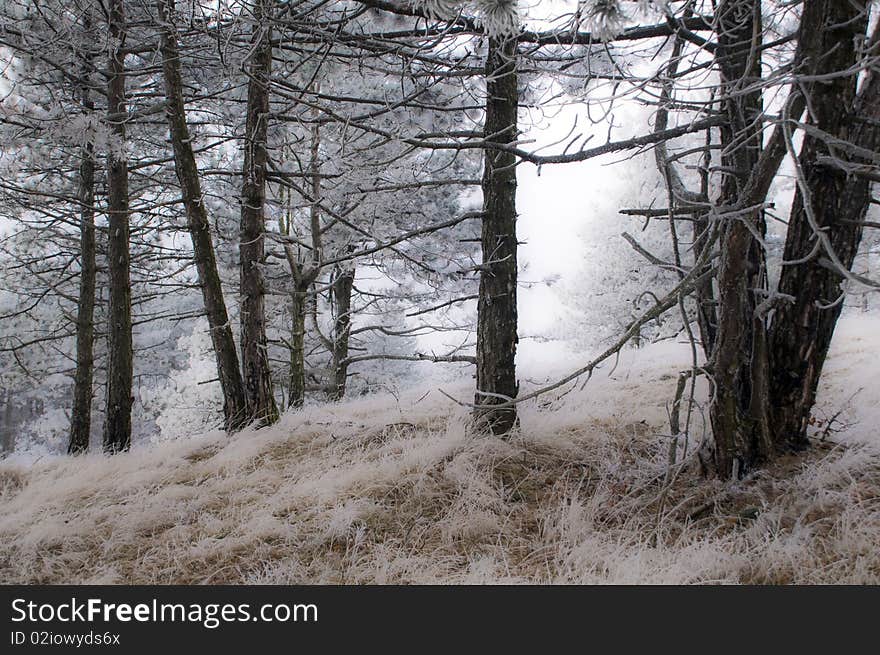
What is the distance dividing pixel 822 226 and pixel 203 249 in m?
5.14

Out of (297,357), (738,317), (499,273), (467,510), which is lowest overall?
(467,510)

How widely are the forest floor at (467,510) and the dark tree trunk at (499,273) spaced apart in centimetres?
41

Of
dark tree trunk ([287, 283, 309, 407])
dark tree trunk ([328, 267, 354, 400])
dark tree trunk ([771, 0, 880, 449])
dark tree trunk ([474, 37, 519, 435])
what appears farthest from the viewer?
dark tree trunk ([328, 267, 354, 400])

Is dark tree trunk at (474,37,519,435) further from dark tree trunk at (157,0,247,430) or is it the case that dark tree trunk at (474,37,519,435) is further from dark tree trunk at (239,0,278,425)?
dark tree trunk at (157,0,247,430)

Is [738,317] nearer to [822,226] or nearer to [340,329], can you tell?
[822,226]

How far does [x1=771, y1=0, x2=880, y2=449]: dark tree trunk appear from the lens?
2891mm

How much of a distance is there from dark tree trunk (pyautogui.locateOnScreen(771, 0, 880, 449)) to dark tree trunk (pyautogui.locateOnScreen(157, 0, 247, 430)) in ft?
15.2

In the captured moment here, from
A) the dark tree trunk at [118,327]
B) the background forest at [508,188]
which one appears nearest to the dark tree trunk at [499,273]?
the background forest at [508,188]

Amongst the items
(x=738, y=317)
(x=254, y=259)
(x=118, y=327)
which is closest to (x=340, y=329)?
(x=118, y=327)

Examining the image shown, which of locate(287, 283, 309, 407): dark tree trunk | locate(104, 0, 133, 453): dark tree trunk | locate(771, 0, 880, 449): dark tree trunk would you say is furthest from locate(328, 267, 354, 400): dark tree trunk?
locate(771, 0, 880, 449): dark tree trunk

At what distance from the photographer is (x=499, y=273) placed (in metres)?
4.15
